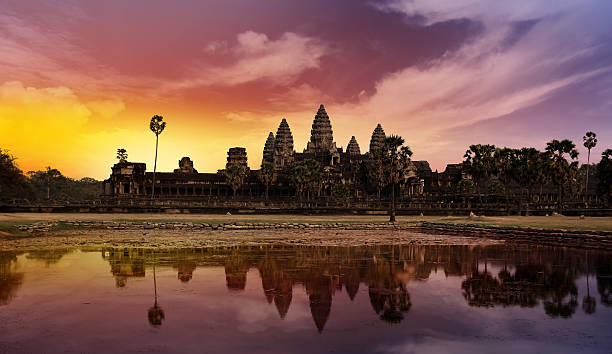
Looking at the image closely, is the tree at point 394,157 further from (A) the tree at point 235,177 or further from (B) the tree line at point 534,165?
(A) the tree at point 235,177

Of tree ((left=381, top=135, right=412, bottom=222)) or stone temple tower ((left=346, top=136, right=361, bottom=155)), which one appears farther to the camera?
stone temple tower ((left=346, top=136, right=361, bottom=155))

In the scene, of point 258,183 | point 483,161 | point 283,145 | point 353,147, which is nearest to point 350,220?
point 483,161

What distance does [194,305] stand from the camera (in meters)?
10.8

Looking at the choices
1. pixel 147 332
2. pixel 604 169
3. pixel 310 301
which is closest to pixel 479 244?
pixel 310 301

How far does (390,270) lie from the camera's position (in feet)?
53.1

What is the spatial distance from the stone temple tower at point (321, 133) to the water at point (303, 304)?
127m

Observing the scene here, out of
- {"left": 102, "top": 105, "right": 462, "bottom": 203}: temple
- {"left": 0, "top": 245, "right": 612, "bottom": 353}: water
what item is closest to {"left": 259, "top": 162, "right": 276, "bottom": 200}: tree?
{"left": 102, "top": 105, "right": 462, "bottom": 203}: temple

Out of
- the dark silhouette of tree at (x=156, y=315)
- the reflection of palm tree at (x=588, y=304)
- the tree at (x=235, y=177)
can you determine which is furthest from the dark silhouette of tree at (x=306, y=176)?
the dark silhouette of tree at (x=156, y=315)

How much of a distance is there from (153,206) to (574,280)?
203 feet

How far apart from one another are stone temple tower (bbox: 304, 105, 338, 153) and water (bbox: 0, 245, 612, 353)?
127m

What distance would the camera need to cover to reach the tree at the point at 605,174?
61344mm

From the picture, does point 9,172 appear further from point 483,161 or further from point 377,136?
point 377,136

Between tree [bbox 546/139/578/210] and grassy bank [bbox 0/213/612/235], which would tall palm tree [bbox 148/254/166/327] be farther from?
tree [bbox 546/139/578/210]

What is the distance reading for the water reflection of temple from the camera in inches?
447
